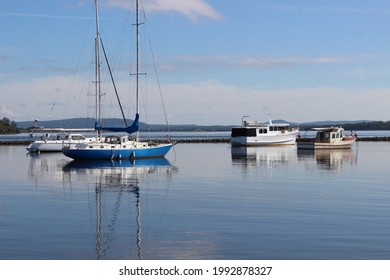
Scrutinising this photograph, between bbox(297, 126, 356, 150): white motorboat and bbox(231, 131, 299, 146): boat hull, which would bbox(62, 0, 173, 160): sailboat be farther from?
bbox(231, 131, 299, 146): boat hull

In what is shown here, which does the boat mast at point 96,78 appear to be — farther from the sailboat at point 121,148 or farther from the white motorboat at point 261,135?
the white motorboat at point 261,135

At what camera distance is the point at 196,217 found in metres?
23.3

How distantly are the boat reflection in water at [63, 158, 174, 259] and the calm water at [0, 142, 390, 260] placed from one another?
6cm

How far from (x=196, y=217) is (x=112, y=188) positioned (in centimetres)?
1208

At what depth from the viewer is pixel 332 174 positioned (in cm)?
4428

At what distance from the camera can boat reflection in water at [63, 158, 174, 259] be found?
19.3 m

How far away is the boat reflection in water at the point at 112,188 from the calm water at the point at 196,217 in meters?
0.06

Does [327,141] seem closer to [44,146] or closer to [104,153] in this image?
[104,153]

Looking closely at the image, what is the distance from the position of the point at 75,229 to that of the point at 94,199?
28.2 ft

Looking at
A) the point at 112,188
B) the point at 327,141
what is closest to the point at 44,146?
the point at 327,141

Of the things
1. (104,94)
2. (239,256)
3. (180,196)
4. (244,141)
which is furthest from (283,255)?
(244,141)

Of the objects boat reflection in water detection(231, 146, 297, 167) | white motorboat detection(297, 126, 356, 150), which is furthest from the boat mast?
white motorboat detection(297, 126, 356, 150)

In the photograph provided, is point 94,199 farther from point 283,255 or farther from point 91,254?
point 283,255

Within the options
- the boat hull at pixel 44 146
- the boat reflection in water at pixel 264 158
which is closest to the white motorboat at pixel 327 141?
the boat reflection in water at pixel 264 158
